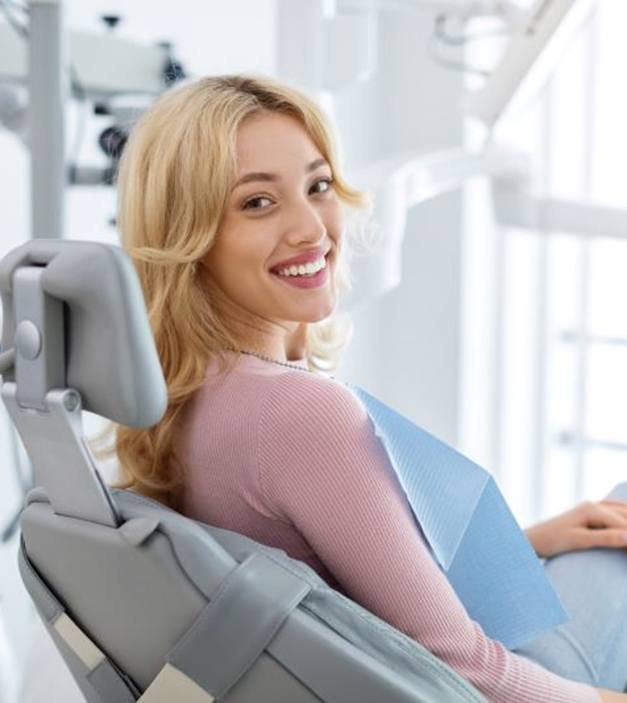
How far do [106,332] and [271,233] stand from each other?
353 millimetres

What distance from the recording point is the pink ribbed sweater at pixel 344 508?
109 cm

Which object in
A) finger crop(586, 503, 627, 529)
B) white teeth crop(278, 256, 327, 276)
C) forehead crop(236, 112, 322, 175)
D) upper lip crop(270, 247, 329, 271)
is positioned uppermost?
forehead crop(236, 112, 322, 175)

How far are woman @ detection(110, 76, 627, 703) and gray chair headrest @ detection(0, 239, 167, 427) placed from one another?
0.67 ft

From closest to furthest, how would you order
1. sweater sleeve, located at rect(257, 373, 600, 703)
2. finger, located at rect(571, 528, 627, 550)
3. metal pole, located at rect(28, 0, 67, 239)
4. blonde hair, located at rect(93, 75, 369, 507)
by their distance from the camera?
sweater sleeve, located at rect(257, 373, 600, 703) → blonde hair, located at rect(93, 75, 369, 507) → finger, located at rect(571, 528, 627, 550) → metal pole, located at rect(28, 0, 67, 239)

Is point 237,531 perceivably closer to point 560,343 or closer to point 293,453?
point 293,453

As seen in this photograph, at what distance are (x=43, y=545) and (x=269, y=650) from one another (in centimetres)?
22

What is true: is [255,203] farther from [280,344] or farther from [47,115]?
[47,115]

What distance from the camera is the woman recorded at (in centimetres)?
109

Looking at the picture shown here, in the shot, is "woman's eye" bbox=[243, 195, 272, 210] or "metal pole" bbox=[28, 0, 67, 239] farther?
"metal pole" bbox=[28, 0, 67, 239]

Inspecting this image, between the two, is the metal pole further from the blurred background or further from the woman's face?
the blurred background

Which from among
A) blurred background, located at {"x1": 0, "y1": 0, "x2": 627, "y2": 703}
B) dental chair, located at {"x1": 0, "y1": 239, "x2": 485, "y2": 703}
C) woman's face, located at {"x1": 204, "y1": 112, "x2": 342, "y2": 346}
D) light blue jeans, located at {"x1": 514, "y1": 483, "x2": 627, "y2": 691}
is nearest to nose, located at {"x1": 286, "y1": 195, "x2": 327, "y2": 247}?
woman's face, located at {"x1": 204, "y1": 112, "x2": 342, "y2": 346}

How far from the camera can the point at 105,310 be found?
2.94 ft

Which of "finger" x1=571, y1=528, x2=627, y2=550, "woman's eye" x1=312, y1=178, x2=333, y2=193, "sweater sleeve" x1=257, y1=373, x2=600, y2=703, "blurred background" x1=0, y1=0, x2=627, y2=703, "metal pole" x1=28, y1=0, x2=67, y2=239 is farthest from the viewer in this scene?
"blurred background" x1=0, y1=0, x2=627, y2=703

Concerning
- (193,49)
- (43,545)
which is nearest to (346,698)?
(43,545)
